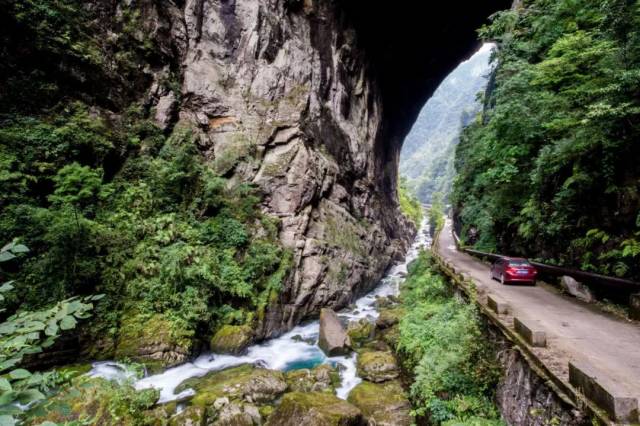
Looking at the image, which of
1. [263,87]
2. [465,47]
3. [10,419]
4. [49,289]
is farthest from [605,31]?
[465,47]

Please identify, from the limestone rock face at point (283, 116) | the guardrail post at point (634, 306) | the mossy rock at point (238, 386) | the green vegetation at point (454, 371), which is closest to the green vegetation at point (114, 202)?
the limestone rock face at point (283, 116)

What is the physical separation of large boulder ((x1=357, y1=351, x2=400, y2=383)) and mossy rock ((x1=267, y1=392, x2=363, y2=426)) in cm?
260

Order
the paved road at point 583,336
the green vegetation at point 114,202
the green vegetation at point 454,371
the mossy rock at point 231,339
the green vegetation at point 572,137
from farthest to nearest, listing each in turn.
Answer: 1. the mossy rock at point 231,339
2. the green vegetation at point 114,202
3. the green vegetation at point 572,137
4. the green vegetation at point 454,371
5. the paved road at point 583,336

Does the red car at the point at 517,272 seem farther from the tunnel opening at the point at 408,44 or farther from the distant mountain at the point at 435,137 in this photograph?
the distant mountain at the point at 435,137

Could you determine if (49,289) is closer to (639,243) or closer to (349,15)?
(639,243)

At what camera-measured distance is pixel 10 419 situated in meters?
1.56

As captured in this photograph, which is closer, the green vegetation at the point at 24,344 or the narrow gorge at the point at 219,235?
the green vegetation at the point at 24,344

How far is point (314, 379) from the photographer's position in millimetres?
10914

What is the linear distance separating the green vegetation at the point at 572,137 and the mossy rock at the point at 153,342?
14.2m

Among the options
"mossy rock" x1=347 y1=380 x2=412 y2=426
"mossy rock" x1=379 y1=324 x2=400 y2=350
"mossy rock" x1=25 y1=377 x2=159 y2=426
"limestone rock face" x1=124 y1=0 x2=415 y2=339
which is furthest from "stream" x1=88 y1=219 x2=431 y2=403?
"mossy rock" x1=379 y1=324 x2=400 y2=350

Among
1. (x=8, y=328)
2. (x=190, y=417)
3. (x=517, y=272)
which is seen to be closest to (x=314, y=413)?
(x=190, y=417)

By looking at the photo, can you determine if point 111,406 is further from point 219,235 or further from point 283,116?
point 283,116

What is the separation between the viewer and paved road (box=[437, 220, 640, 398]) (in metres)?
5.66

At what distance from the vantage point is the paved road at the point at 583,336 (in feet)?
18.6
